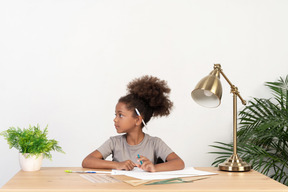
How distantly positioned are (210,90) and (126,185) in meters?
0.66

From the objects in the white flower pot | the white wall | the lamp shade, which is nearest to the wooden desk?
the white flower pot

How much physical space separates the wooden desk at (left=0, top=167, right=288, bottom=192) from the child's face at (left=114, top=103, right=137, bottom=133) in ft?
1.95

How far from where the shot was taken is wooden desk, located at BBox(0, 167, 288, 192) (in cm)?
162

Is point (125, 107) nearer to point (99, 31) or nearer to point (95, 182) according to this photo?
point (95, 182)

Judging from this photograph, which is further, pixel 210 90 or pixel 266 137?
pixel 266 137

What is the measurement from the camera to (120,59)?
13.2ft

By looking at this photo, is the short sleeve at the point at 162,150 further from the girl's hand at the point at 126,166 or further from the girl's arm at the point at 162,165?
the girl's hand at the point at 126,166

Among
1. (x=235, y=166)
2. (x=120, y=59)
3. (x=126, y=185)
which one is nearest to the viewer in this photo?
(x=126, y=185)

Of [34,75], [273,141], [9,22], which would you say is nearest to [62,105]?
[34,75]

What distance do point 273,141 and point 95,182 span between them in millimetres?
2579

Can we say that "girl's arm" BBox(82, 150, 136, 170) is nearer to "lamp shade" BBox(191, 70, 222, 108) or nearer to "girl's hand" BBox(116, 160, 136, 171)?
"girl's hand" BBox(116, 160, 136, 171)

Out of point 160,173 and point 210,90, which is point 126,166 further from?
point 210,90

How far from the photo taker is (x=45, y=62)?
3984mm

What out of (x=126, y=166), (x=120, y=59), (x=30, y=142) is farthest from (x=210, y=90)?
(x=120, y=59)
